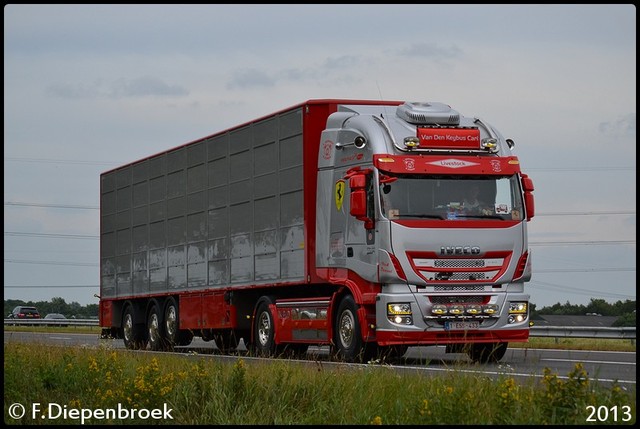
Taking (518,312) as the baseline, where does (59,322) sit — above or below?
above

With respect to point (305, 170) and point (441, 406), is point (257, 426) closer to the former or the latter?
point (441, 406)

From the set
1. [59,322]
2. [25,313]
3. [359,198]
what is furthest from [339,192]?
[25,313]

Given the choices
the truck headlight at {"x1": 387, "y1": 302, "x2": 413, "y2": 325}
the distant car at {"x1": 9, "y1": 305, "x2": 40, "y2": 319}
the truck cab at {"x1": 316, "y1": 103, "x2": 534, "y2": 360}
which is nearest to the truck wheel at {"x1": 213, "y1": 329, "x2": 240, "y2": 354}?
the truck cab at {"x1": 316, "y1": 103, "x2": 534, "y2": 360}

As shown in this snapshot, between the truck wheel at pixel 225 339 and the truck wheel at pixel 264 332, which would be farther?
the truck wheel at pixel 225 339

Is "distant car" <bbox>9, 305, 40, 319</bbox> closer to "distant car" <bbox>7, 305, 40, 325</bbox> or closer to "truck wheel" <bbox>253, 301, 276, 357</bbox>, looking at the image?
"distant car" <bbox>7, 305, 40, 325</bbox>

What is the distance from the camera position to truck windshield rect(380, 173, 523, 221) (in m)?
20.3

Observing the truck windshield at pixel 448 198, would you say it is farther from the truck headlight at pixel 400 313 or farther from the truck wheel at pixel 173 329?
the truck wheel at pixel 173 329

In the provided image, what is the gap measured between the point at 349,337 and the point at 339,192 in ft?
7.79

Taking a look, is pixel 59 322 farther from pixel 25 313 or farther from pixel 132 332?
pixel 132 332

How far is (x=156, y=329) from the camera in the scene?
29.7 m

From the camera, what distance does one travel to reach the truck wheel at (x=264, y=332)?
933 inches

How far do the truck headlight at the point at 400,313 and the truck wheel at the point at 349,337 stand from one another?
68 cm

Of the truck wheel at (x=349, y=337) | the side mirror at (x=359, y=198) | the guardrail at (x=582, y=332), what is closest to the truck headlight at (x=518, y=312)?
the truck wheel at (x=349, y=337)

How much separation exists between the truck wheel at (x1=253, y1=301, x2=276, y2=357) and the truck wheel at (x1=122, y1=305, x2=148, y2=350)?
5935mm
